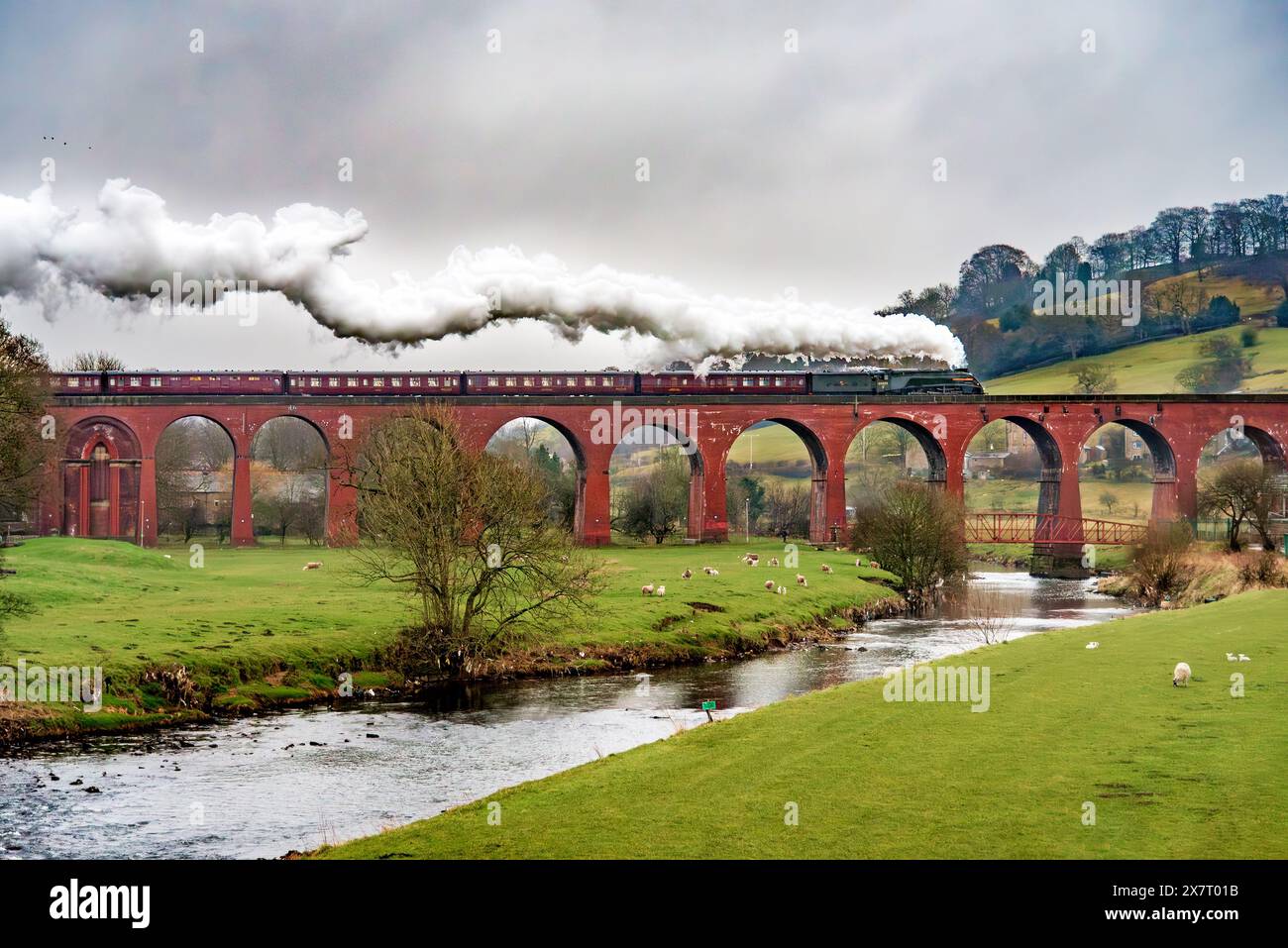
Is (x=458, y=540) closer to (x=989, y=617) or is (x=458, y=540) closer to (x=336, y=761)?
(x=336, y=761)

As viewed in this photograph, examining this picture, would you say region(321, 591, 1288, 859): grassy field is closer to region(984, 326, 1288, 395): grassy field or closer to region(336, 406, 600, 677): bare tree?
region(336, 406, 600, 677): bare tree

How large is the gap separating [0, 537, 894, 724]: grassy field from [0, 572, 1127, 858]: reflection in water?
2.37m

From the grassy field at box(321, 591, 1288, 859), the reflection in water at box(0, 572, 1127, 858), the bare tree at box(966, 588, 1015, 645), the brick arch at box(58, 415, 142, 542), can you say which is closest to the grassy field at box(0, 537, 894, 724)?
the reflection in water at box(0, 572, 1127, 858)

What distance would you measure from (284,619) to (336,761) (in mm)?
13172

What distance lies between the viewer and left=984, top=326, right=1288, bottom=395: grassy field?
13238 cm

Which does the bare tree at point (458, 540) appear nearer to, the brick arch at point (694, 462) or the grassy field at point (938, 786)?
the grassy field at point (938, 786)

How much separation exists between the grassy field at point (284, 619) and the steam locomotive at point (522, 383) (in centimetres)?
1580

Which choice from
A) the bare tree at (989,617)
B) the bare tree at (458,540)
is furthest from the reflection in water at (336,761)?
the bare tree at (989,617)

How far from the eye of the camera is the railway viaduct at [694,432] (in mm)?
67750
